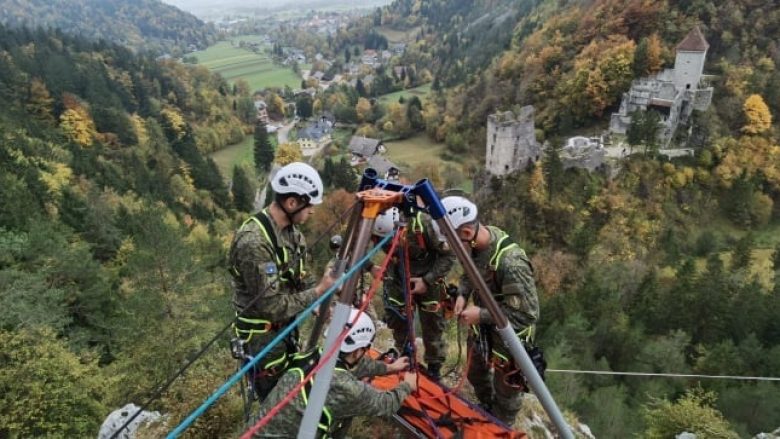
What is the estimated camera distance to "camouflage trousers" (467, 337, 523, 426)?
250 inches

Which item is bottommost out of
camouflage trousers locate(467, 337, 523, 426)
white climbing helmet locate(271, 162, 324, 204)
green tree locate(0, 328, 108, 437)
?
green tree locate(0, 328, 108, 437)

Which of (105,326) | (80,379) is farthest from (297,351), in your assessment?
(105,326)

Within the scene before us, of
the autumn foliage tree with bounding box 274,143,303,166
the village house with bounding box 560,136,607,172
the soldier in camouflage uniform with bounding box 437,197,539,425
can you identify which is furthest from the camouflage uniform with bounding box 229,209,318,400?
the autumn foliage tree with bounding box 274,143,303,166

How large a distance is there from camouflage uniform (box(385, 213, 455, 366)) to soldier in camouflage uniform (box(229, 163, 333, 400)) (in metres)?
1.93

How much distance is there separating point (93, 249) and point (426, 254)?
27785mm

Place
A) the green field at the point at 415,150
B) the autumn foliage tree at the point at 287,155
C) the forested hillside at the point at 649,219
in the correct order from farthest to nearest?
1. the green field at the point at 415,150
2. the autumn foliage tree at the point at 287,155
3. the forested hillside at the point at 649,219

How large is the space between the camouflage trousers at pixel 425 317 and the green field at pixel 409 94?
103010mm

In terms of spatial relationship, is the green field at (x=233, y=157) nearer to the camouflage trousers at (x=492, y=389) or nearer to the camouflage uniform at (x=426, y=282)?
the camouflage uniform at (x=426, y=282)

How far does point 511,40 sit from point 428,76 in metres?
27.9

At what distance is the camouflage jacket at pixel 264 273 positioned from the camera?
15.8 feet

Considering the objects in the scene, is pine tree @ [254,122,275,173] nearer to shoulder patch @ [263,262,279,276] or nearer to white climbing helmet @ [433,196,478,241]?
white climbing helmet @ [433,196,478,241]

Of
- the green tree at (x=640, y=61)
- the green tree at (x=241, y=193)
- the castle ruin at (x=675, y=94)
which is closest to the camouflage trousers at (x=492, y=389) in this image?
the green tree at (x=241, y=193)

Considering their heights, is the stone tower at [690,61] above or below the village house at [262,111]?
above

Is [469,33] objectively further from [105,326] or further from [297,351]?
[297,351]
